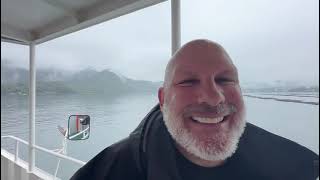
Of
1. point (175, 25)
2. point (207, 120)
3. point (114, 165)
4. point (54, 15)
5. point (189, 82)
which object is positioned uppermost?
point (54, 15)

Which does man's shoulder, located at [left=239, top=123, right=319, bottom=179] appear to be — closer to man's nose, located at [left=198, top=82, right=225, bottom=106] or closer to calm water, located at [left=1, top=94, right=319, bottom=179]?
calm water, located at [left=1, top=94, right=319, bottom=179]

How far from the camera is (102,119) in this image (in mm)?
1433

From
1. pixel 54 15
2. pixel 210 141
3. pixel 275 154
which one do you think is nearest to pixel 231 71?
pixel 210 141

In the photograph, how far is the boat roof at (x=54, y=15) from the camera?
53.3 inches

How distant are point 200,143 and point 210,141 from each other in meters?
0.03

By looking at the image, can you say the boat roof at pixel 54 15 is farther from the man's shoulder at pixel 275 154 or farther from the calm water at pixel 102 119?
the man's shoulder at pixel 275 154

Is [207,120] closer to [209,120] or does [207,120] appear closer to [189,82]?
[209,120]

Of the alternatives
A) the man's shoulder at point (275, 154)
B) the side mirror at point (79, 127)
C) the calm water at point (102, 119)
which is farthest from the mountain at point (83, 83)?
the man's shoulder at point (275, 154)

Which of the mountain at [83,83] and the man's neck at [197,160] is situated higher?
the mountain at [83,83]

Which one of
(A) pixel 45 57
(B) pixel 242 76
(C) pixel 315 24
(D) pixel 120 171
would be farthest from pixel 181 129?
(A) pixel 45 57

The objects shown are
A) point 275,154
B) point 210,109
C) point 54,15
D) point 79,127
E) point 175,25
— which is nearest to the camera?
point 210,109

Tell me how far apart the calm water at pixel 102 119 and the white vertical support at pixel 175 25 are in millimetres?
293

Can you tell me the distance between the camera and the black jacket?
74 cm

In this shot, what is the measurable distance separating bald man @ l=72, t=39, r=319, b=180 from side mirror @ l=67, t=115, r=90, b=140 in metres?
0.62
